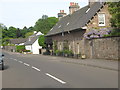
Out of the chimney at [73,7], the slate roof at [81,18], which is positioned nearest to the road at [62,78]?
the slate roof at [81,18]

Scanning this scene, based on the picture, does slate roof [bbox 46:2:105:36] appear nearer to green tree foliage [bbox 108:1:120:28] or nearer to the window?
the window

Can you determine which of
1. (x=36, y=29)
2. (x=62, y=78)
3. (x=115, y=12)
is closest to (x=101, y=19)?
(x=115, y=12)

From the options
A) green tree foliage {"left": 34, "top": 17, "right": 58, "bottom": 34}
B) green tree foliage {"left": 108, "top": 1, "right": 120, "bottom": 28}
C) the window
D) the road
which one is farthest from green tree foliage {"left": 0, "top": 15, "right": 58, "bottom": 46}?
the road

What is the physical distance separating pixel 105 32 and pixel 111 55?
479 cm

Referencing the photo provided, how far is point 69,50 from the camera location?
99.9ft

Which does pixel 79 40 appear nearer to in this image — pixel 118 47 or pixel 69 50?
pixel 69 50

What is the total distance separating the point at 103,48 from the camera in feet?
65.7

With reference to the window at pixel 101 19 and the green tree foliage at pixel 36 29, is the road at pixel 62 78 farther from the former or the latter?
the green tree foliage at pixel 36 29

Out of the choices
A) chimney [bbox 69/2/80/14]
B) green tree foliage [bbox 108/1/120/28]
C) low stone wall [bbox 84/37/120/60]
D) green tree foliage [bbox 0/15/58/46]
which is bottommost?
low stone wall [bbox 84/37/120/60]

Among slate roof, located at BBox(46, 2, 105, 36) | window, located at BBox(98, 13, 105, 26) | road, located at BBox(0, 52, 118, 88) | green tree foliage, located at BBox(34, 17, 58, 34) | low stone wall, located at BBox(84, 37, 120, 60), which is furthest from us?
green tree foliage, located at BBox(34, 17, 58, 34)

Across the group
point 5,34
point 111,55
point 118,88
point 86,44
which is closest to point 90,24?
point 86,44

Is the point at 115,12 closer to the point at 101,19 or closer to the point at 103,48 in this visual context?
the point at 103,48

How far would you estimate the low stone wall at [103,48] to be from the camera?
17.6 meters

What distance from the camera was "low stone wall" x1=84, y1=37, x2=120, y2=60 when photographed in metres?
17.6
